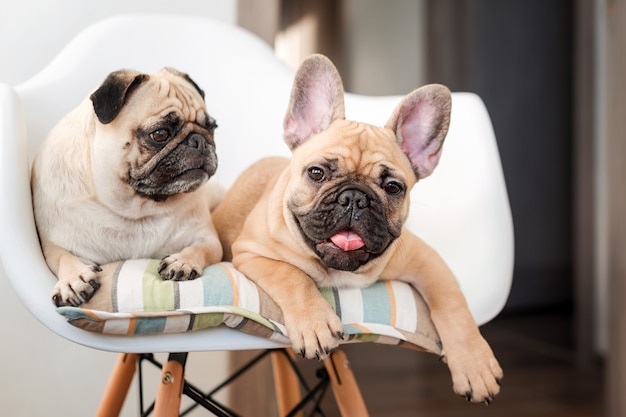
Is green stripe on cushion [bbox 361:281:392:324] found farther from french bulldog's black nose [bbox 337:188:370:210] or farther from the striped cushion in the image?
french bulldog's black nose [bbox 337:188:370:210]

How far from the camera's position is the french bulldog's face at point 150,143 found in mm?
994

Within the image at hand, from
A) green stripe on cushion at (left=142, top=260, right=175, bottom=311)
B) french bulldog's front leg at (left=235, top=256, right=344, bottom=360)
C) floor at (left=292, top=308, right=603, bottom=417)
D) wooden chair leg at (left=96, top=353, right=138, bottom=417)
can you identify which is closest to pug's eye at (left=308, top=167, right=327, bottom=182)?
french bulldog's front leg at (left=235, top=256, right=344, bottom=360)

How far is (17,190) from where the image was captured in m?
0.95

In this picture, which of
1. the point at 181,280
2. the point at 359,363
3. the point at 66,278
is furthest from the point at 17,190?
the point at 359,363

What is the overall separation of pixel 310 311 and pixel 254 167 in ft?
1.46

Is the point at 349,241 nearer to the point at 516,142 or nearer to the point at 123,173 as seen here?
the point at 123,173

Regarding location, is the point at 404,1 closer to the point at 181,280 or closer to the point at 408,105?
the point at 408,105

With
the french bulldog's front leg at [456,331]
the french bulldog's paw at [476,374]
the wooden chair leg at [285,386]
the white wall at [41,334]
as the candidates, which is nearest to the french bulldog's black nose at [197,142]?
the french bulldog's front leg at [456,331]

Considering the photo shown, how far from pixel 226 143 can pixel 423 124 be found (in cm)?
52

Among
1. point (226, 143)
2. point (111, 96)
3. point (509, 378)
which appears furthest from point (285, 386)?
point (509, 378)

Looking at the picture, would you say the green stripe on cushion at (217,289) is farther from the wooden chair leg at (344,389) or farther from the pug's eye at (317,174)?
the wooden chair leg at (344,389)

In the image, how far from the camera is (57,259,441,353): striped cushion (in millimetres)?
862

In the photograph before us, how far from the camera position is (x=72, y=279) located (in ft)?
2.92

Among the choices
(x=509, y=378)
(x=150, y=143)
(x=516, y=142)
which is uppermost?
(x=150, y=143)
